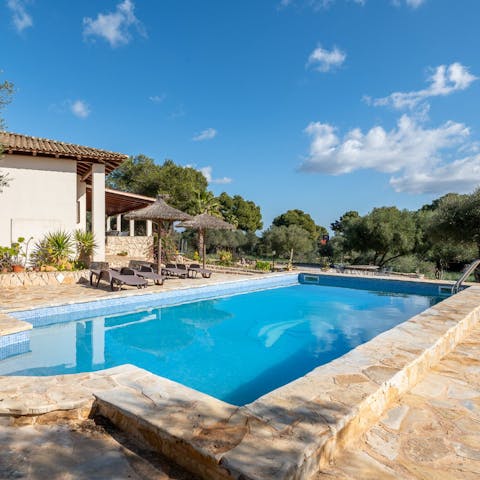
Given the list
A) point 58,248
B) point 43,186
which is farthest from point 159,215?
point 43,186

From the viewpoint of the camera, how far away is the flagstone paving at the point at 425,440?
2.21 metres

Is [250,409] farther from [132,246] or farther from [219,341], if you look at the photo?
[132,246]

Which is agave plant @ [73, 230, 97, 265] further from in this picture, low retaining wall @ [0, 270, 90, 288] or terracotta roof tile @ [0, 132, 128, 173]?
terracotta roof tile @ [0, 132, 128, 173]

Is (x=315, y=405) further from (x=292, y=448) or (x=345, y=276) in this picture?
(x=345, y=276)

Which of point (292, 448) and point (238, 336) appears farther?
point (238, 336)

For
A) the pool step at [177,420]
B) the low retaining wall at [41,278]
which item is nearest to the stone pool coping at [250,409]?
the pool step at [177,420]

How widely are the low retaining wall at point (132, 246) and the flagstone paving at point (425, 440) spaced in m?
18.4

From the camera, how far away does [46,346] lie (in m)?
6.22

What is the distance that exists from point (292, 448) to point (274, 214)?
53466 mm

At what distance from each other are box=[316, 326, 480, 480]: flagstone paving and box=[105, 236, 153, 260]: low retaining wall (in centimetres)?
1837

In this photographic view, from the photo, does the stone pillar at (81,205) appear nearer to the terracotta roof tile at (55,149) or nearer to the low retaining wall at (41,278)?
the terracotta roof tile at (55,149)

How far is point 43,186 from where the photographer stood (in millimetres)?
12438

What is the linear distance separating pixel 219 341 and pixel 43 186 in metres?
9.53

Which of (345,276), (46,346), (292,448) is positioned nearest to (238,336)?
(46,346)
